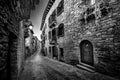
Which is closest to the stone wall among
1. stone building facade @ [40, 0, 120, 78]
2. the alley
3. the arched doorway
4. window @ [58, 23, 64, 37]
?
stone building facade @ [40, 0, 120, 78]

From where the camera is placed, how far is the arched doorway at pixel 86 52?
4.46 meters

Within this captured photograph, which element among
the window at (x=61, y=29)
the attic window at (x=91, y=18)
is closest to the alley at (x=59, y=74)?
the attic window at (x=91, y=18)

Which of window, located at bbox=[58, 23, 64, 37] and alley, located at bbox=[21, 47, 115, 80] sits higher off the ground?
window, located at bbox=[58, 23, 64, 37]

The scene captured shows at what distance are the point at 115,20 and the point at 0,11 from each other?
4.64 meters

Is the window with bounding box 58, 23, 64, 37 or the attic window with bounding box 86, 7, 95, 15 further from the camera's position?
the window with bounding box 58, 23, 64, 37

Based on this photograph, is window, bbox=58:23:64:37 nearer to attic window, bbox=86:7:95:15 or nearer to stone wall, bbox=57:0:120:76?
stone wall, bbox=57:0:120:76

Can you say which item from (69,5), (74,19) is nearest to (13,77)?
(74,19)

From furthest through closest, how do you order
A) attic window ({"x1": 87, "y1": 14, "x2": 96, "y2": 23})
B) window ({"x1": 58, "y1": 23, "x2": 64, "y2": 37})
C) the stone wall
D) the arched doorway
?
window ({"x1": 58, "y1": 23, "x2": 64, "y2": 37}) → the arched doorway → attic window ({"x1": 87, "y1": 14, "x2": 96, "y2": 23}) → the stone wall

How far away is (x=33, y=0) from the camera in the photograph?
9.12ft

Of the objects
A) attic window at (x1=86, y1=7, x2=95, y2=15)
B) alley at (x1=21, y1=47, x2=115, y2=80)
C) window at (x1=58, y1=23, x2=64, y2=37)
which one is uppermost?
attic window at (x1=86, y1=7, x2=95, y2=15)

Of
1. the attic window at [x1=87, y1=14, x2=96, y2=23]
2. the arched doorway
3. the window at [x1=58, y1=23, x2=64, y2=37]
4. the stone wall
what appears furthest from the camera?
the window at [x1=58, y1=23, x2=64, y2=37]

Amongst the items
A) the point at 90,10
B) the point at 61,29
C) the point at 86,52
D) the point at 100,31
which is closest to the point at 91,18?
the point at 90,10

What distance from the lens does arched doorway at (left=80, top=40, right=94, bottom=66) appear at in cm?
446

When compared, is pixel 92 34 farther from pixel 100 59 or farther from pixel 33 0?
pixel 33 0
